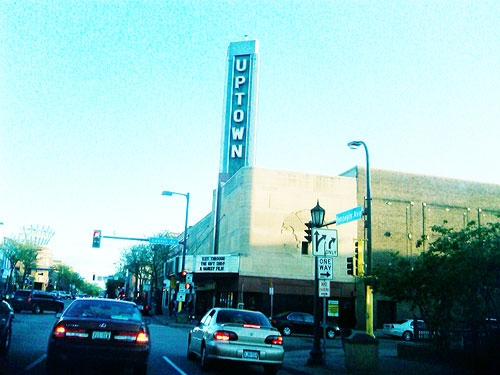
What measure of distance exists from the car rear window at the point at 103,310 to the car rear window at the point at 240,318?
2702 mm

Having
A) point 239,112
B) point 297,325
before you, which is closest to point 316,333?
point 297,325

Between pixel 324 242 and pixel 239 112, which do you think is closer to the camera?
pixel 324 242

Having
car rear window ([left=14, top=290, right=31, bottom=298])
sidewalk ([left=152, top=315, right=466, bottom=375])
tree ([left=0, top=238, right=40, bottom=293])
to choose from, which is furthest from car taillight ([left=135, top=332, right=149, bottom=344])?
tree ([left=0, top=238, right=40, bottom=293])

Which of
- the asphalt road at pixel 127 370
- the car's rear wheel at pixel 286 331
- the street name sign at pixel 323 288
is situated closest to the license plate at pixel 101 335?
the asphalt road at pixel 127 370

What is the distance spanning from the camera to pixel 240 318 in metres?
13.2

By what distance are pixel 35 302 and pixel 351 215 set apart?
92.1 ft

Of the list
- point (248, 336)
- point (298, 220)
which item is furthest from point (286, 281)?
point (248, 336)

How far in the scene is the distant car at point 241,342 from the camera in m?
12.3

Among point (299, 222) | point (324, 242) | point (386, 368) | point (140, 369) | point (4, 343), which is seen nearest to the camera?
point (140, 369)

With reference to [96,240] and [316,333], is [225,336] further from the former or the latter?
[96,240]

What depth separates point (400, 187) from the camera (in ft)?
140

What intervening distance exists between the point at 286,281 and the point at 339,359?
22168mm

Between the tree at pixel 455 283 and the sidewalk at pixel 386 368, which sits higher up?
the tree at pixel 455 283

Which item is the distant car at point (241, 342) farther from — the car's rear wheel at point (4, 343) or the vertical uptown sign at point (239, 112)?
the vertical uptown sign at point (239, 112)
